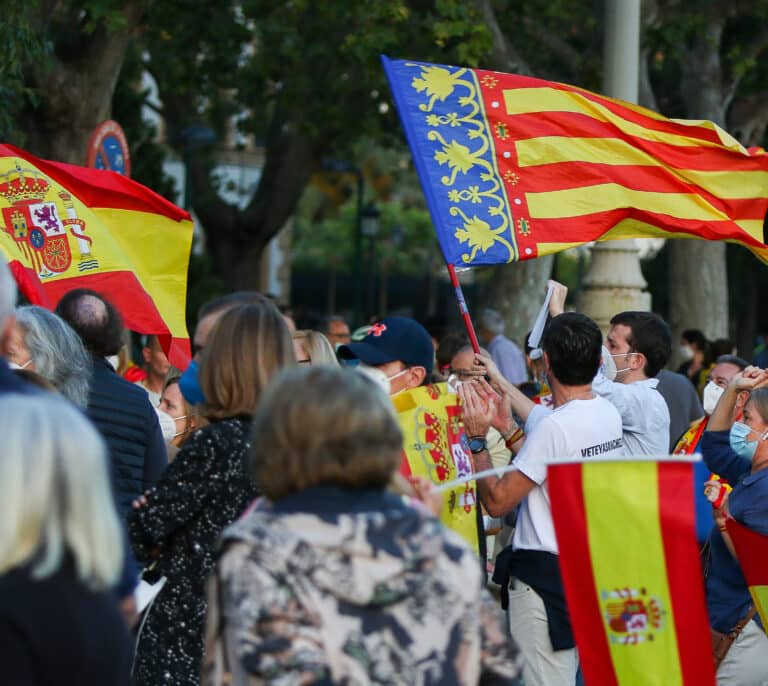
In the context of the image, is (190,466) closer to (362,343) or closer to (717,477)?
(362,343)

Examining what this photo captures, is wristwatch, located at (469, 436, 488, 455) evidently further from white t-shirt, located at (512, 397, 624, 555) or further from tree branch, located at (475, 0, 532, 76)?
tree branch, located at (475, 0, 532, 76)

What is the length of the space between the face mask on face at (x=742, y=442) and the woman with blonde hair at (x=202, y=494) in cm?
302

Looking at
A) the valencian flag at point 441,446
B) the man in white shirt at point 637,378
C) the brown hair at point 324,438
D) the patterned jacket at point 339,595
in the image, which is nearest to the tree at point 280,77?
the man in white shirt at point 637,378

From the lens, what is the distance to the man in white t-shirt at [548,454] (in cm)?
527

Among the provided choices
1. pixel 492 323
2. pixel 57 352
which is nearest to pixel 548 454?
pixel 57 352

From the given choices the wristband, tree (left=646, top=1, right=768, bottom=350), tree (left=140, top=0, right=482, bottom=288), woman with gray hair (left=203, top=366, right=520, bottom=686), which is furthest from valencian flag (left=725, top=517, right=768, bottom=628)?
tree (left=646, top=1, right=768, bottom=350)

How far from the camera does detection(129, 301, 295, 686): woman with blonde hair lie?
3971 millimetres

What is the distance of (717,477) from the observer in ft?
21.7

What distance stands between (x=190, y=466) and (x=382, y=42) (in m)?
11.9

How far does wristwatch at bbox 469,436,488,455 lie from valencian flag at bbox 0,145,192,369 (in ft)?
7.98

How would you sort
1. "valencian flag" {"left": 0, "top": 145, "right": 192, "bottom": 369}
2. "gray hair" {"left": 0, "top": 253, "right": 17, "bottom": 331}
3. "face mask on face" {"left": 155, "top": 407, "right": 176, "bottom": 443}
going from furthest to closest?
"valencian flag" {"left": 0, "top": 145, "right": 192, "bottom": 369} → "face mask on face" {"left": 155, "top": 407, "right": 176, "bottom": 443} → "gray hair" {"left": 0, "top": 253, "right": 17, "bottom": 331}

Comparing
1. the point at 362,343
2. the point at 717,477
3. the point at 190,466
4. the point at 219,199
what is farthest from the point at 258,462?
the point at 219,199

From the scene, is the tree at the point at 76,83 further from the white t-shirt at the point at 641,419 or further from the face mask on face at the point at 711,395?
the white t-shirt at the point at 641,419

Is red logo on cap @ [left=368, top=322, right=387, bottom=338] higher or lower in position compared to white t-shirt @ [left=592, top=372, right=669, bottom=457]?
higher
